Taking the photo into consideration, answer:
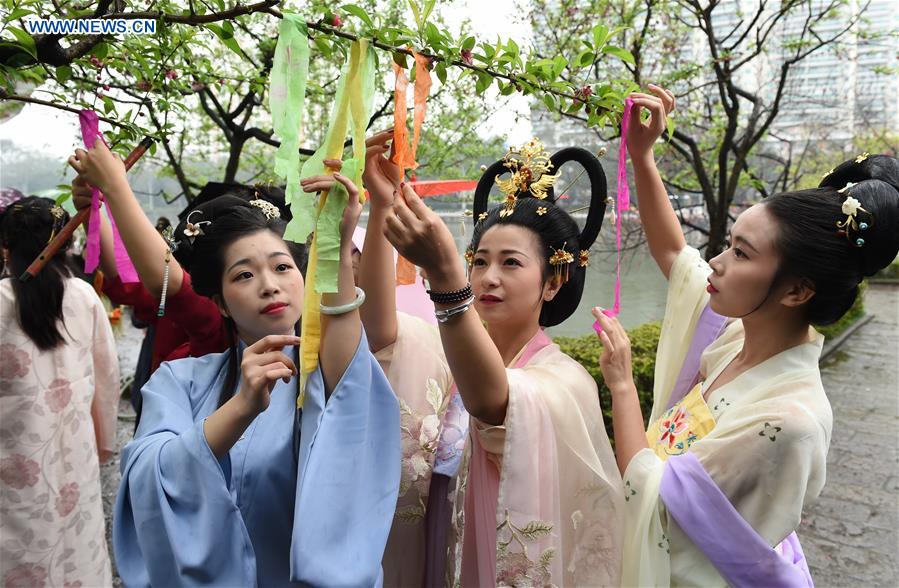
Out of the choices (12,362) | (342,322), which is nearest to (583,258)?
(342,322)

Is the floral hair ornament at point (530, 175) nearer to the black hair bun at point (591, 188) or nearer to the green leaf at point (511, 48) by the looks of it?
the black hair bun at point (591, 188)

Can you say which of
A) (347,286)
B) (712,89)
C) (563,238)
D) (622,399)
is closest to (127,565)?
(347,286)

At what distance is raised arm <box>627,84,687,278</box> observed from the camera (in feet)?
7.49

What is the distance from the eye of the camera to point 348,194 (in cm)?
147

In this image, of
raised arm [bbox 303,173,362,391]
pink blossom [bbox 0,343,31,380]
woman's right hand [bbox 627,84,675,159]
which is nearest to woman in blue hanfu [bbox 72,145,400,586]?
raised arm [bbox 303,173,362,391]

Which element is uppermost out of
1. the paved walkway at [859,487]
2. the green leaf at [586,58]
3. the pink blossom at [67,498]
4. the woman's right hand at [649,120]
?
the green leaf at [586,58]

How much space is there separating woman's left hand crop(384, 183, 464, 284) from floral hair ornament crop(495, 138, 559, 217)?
2.51 feet

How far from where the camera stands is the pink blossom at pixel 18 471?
10.0 ft

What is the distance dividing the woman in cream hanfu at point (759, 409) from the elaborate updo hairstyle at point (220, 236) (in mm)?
1178

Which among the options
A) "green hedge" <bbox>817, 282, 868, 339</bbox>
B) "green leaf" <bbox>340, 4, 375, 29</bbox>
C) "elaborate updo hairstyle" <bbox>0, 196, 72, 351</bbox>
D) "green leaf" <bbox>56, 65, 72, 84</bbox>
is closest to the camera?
"green leaf" <bbox>340, 4, 375, 29</bbox>

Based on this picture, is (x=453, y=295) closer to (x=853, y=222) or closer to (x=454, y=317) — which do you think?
(x=454, y=317)

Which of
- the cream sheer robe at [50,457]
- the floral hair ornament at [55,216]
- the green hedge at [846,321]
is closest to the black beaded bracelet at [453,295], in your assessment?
the floral hair ornament at [55,216]

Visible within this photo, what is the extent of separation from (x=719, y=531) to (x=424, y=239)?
4.11ft

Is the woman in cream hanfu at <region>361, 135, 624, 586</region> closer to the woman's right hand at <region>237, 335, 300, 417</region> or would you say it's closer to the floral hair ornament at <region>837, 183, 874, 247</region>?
the woman's right hand at <region>237, 335, 300, 417</region>
